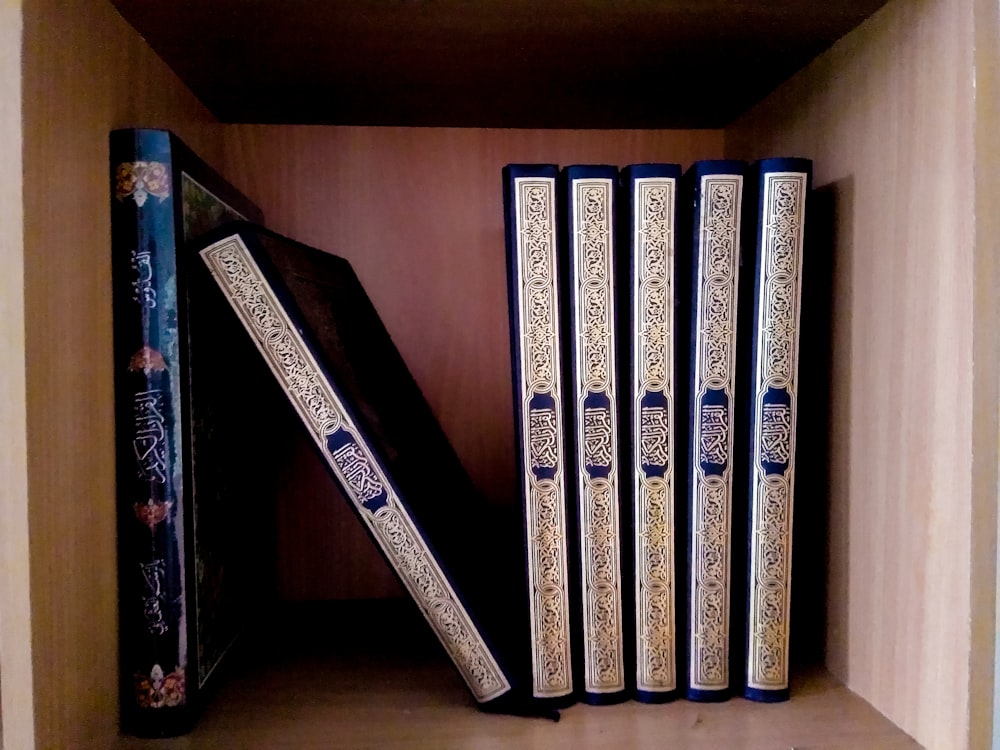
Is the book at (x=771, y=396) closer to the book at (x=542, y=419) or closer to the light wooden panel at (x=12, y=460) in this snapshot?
the book at (x=542, y=419)

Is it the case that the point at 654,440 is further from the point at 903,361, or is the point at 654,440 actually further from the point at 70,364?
the point at 70,364

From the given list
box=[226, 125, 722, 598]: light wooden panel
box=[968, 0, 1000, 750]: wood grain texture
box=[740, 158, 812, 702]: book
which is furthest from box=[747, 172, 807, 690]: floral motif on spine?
box=[226, 125, 722, 598]: light wooden panel

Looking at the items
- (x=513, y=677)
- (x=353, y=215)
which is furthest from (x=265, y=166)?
(x=513, y=677)

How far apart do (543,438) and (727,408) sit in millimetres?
113

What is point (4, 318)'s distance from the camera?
0.32 metres

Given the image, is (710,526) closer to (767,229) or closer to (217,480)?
(767,229)

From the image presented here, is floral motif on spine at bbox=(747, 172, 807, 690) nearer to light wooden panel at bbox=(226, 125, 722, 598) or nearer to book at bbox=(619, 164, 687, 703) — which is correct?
book at bbox=(619, 164, 687, 703)

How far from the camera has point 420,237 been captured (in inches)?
27.6

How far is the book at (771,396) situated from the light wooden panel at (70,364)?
1.19 feet

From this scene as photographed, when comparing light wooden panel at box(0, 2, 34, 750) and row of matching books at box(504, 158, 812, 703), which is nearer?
light wooden panel at box(0, 2, 34, 750)

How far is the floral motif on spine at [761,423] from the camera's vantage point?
1.51 ft

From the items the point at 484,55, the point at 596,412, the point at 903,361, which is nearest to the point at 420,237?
the point at 484,55

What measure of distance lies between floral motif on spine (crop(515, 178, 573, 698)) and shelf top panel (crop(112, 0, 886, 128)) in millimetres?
112

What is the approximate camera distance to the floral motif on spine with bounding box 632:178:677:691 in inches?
17.8
